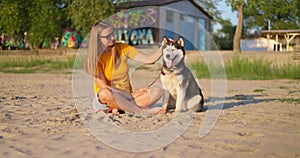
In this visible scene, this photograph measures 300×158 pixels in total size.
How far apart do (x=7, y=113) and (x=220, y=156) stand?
3371mm

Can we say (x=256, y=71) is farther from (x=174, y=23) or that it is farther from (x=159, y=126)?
(x=174, y=23)

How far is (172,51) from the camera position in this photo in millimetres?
4555

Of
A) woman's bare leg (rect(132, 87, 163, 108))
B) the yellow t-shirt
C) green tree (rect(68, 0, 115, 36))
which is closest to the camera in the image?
the yellow t-shirt

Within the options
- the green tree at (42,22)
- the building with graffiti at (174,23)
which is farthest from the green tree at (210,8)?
the green tree at (42,22)

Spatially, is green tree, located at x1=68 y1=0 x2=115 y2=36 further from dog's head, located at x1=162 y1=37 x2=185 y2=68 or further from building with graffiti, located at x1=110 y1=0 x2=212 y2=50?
dog's head, located at x1=162 y1=37 x2=185 y2=68

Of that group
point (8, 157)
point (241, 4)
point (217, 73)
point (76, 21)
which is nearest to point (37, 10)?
point (76, 21)

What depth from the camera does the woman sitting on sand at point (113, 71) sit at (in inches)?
191

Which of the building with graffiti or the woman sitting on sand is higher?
the building with graffiti

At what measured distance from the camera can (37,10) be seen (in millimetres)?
26828

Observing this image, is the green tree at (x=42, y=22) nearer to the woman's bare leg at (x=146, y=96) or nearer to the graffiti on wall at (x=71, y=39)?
the graffiti on wall at (x=71, y=39)

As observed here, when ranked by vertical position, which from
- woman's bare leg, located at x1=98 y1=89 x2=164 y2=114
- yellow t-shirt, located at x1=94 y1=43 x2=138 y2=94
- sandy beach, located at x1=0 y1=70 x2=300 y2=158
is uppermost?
yellow t-shirt, located at x1=94 y1=43 x2=138 y2=94

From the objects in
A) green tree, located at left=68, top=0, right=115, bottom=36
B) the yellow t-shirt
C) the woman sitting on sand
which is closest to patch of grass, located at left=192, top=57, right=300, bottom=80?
the woman sitting on sand

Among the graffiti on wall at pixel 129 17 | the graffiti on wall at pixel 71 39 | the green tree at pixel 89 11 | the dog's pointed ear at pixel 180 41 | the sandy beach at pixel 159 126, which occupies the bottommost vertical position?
the sandy beach at pixel 159 126

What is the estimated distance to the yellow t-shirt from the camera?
4.97 metres
